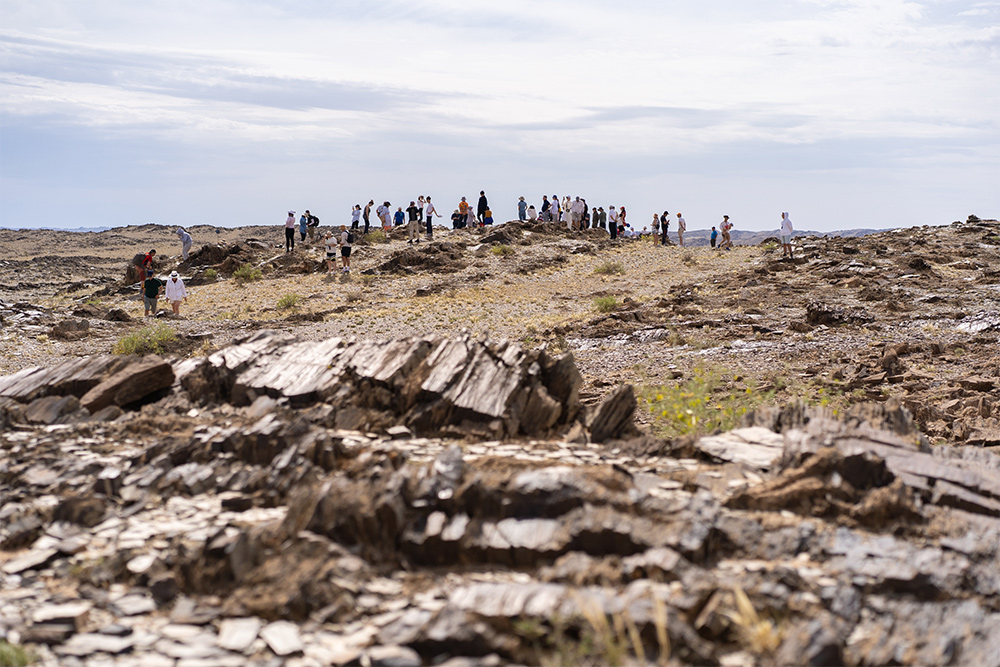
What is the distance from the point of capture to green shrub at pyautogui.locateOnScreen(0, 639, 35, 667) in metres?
5.60

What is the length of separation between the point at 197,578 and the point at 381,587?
154 centimetres

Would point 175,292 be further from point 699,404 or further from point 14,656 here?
point 14,656

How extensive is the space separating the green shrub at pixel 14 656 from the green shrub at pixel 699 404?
26.9ft

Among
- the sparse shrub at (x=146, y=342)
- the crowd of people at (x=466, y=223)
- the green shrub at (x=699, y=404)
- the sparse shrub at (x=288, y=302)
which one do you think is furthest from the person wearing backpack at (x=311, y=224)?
the green shrub at (x=699, y=404)

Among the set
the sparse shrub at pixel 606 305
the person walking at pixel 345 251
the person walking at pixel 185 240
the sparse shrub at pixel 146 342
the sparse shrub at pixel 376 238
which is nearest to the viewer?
the sparse shrub at pixel 146 342

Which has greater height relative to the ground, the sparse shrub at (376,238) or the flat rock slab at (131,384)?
the sparse shrub at (376,238)

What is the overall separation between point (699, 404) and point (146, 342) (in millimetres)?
15595

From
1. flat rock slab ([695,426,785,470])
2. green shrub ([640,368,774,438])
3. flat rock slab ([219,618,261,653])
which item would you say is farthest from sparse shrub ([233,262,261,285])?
flat rock slab ([219,618,261,653])

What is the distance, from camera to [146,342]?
2184cm

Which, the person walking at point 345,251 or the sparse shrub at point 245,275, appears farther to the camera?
the sparse shrub at point 245,275

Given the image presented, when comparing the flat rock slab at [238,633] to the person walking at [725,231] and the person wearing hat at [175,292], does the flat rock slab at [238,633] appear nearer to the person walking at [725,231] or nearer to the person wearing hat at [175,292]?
the person wearing hat at [175,292]

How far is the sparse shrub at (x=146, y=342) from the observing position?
21.5 meters

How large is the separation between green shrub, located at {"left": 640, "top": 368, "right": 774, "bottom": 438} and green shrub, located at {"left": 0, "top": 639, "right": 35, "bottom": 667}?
821 centimetres

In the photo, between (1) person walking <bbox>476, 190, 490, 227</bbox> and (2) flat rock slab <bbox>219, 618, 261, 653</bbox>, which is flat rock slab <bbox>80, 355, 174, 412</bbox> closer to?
(2) flat rock slab <bbox>219, 618, 261, 653</bbox>
